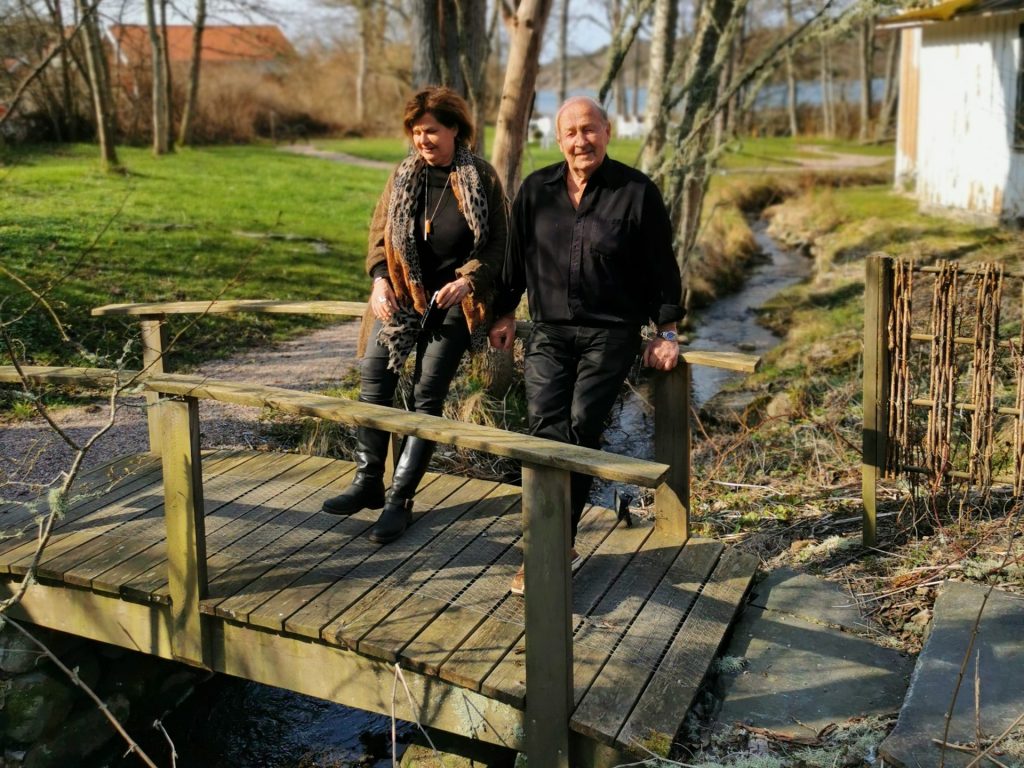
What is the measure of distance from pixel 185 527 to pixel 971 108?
1406cm

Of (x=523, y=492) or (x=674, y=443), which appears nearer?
(x=523, y=492)

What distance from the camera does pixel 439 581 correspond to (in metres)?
4.13

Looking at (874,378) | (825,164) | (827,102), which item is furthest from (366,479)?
(827,102)

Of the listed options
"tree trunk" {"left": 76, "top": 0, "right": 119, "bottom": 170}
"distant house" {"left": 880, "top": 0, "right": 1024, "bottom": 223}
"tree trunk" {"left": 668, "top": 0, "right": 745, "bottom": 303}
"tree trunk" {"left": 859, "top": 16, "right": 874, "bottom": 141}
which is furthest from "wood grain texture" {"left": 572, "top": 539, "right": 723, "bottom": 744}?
"tree trunk" {"left": 859, "top": 16, "right": 874, "bottom": 141}

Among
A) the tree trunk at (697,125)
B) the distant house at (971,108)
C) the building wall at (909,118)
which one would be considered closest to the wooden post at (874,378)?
the tree trunk at (697,125)

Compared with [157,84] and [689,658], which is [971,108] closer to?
[689,658]

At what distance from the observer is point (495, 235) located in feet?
14.0

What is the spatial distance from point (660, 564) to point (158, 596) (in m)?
1.92

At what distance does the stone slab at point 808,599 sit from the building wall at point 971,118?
36.2ft

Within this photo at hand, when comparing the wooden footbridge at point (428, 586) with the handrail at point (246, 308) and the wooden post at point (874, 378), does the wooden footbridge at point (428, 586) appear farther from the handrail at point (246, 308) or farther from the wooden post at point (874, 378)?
the wooden post at point (874, 378)

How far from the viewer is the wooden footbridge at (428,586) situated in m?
3.31

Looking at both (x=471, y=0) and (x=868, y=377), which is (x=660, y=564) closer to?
(x=868, y=377)

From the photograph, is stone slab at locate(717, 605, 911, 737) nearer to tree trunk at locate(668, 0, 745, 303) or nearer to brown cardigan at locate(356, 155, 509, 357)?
brown cardigan at locate(356, 155, 509, 357)

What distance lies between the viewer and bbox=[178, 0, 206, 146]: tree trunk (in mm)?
24234
